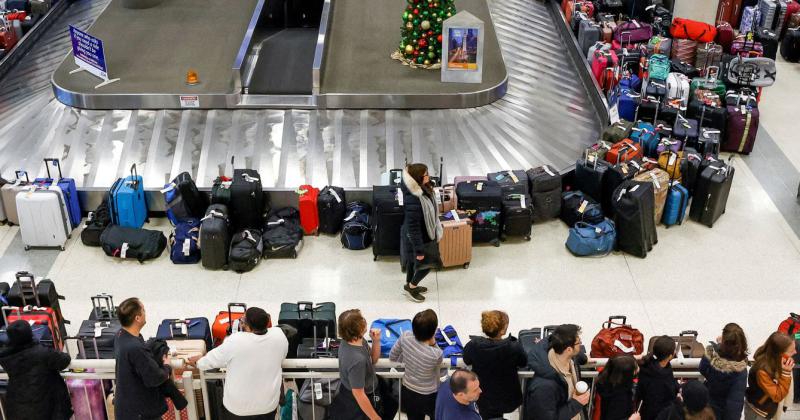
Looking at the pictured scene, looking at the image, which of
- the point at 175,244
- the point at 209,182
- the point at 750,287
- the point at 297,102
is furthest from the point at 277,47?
the point at 750,287

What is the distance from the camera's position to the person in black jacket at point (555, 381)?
19.6 feet

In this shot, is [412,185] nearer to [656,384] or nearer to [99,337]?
[99,337]

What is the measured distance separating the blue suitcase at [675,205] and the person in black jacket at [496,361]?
5287 mm

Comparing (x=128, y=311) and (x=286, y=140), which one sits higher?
(x=128, y=311)

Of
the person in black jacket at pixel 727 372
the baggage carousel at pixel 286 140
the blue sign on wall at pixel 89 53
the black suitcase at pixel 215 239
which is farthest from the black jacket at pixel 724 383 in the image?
the blue sign on wall at pixel 89 53

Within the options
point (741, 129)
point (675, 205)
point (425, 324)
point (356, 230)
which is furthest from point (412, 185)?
point (741, 129)

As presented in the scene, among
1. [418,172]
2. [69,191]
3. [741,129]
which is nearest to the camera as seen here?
[418,172]

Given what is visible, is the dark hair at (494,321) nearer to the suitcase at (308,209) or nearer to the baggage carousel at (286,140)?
the suitcase at (308,209)

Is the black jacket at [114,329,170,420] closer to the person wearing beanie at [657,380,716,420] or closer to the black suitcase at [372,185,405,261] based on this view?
the person wearing beanie at [657,380,716,420]

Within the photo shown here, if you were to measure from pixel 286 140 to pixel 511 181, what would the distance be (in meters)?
2.88

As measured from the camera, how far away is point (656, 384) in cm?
642

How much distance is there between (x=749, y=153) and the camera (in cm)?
1309

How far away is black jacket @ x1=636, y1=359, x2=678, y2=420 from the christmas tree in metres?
7.26

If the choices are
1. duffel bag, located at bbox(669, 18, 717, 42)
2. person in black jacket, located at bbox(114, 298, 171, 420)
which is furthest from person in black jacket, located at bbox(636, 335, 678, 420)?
duffel bag, located at bbox(669, 18, 717, 42)
